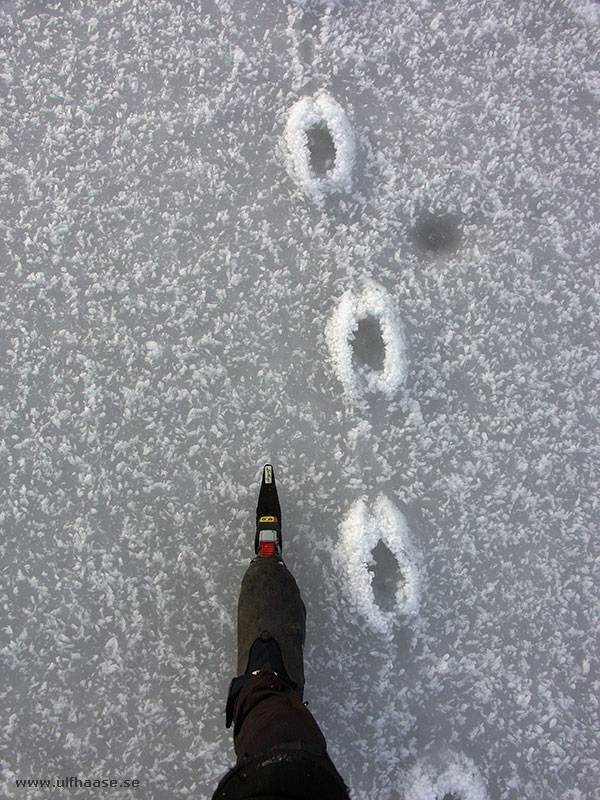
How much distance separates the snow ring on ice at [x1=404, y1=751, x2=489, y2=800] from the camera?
117cm

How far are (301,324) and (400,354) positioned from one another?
24 cm

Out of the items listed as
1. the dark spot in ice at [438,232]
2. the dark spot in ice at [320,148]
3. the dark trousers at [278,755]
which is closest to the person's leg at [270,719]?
the dark trousers at [278,755]

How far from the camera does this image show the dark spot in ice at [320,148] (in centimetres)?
128

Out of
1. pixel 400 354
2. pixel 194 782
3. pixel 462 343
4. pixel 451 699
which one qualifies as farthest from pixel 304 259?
pixel 194 782

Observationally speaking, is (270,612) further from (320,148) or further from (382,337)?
(320,148)

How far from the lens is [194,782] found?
116 cm

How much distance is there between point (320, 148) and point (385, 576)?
102cm

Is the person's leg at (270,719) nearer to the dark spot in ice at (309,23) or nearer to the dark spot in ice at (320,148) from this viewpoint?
the dark spot in ice at (320,148)

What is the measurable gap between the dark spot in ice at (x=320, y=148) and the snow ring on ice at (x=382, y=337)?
0.32 meters

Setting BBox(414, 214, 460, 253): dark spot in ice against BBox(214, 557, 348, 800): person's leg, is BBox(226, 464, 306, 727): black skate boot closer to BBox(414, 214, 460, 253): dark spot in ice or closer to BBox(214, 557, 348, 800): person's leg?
BBox(214, 557, 348, 800): person's leg

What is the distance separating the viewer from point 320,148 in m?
1.29

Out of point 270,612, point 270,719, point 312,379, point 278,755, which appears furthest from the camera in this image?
point 312,379

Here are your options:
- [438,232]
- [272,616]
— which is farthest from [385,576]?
[438,232]

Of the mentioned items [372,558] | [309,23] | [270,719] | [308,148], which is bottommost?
[270,719]
